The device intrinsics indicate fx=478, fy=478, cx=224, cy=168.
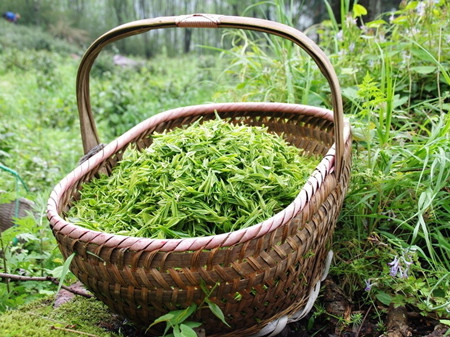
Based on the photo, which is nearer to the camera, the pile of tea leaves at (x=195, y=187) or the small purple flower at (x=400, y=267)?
the pile of tea leaves at (x=195, y=187)

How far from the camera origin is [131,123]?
5.25 meters

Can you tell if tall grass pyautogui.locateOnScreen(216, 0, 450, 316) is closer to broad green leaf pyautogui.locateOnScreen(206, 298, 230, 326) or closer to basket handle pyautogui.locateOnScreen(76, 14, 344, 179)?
basket handle pyautogui.locateOnScreen(76, 14, 344, 179)

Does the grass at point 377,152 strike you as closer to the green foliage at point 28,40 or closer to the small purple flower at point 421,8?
the small purple flower at point 421,8

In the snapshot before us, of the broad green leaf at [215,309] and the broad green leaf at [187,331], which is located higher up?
the broad green leaf at [215,309]

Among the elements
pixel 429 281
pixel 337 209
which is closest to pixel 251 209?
pixel 337 209

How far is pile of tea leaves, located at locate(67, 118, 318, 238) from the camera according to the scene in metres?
1.41

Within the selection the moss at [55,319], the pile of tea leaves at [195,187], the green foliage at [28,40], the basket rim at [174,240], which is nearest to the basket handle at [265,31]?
the basket rim at [174,240]

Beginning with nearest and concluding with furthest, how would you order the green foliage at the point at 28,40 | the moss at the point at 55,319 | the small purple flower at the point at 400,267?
the moss at the point at 55,319
the small purple flower at the point at 400,267
the green foliage at the point at 28,40

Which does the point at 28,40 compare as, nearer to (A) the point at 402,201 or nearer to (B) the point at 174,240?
(A) the point at 402,201

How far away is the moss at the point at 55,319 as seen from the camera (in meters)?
1.36

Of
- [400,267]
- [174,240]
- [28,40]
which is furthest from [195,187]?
[28,40]

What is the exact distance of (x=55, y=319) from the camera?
4.95 ft

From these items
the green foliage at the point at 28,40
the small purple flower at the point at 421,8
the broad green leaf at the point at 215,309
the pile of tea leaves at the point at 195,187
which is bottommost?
the green foliage at the point at 28,40

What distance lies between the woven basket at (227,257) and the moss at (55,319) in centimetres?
16
